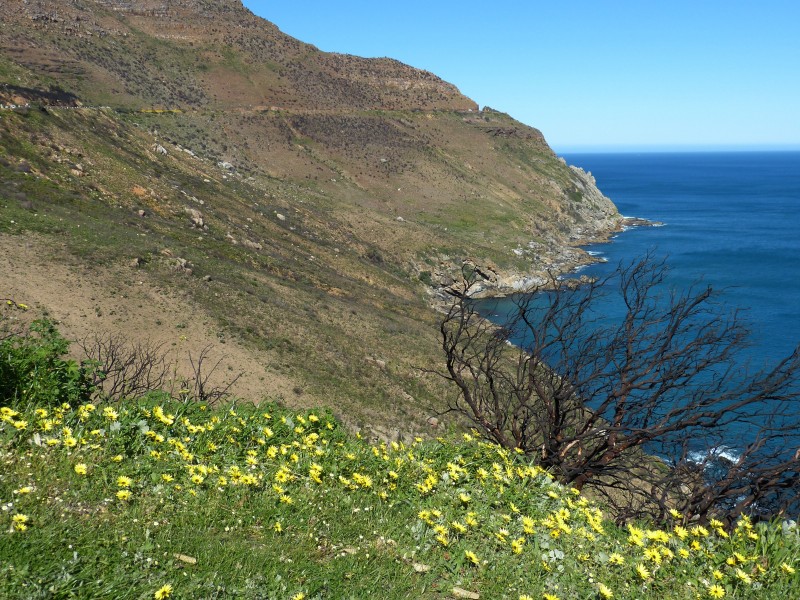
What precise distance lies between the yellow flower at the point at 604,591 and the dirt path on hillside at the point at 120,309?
66.8 feet

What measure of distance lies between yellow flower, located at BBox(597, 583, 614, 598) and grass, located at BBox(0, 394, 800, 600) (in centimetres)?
2

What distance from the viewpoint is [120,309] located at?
2669 cm

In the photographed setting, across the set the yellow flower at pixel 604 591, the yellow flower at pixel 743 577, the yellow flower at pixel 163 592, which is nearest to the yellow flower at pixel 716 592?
the yellow flower at pixel 743 577

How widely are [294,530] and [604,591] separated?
3041mm

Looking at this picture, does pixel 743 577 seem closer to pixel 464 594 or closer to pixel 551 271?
pixel 464 594

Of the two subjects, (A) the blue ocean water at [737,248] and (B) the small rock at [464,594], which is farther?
(A) the blue ocean water at [737,248]

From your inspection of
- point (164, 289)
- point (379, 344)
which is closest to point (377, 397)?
point (379, 344)

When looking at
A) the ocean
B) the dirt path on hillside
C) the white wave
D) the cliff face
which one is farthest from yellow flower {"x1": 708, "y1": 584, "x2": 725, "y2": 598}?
the cliff face

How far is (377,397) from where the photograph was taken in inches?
1157

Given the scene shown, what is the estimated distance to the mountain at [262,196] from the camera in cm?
2873

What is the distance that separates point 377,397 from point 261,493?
76.6 ft

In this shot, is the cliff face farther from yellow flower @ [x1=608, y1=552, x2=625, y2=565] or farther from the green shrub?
yellow flower @ [x1=608, y1=552, x2=625, y2=565]

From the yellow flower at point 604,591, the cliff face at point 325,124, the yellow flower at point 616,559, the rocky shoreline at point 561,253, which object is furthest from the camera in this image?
the cliff face at point 325,124

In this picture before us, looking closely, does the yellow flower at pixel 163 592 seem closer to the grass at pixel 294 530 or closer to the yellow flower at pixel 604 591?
the grass at pixel 294 530
